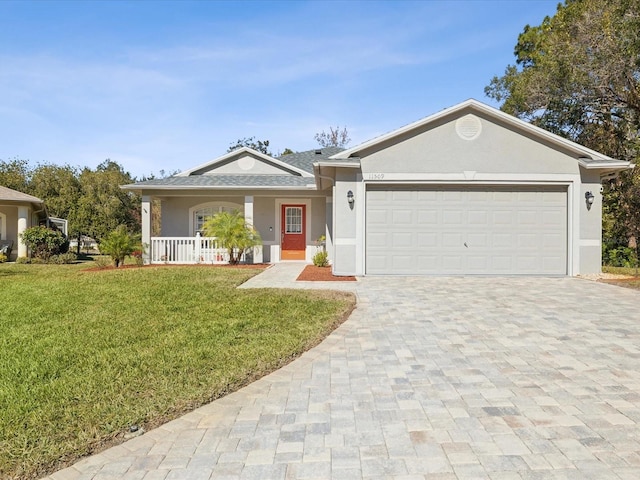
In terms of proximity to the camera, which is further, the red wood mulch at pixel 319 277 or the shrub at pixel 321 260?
the shrub at pixel 321 260

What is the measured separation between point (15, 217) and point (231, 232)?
521 inches

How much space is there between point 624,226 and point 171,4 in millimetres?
20830

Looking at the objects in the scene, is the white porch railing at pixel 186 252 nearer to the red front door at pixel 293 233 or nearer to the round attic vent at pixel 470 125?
the red front door at pixel 293 233

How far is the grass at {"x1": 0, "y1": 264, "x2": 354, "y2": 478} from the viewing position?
2.93 metres

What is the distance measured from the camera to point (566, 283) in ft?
32.8

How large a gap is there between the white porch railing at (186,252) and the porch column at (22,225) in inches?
320

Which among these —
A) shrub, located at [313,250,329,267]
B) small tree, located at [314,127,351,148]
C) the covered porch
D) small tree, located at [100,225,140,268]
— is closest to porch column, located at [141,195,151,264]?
the covered porch

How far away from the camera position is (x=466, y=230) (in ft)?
36.9

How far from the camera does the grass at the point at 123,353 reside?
2934 mm

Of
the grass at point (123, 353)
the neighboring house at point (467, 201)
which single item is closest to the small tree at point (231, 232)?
the neighboring house at point (467, 201)

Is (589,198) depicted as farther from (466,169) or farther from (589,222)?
(466,169)

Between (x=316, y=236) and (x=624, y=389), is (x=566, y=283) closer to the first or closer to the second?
(x=624, y=389)

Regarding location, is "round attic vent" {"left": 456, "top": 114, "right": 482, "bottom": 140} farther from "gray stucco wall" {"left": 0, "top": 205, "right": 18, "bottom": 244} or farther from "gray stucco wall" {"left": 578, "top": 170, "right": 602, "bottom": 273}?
"gray stucco wall" {"left": 0, "top": 205, "right": 18, "bottom": 244}

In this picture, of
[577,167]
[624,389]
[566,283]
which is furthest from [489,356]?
[577,167]
